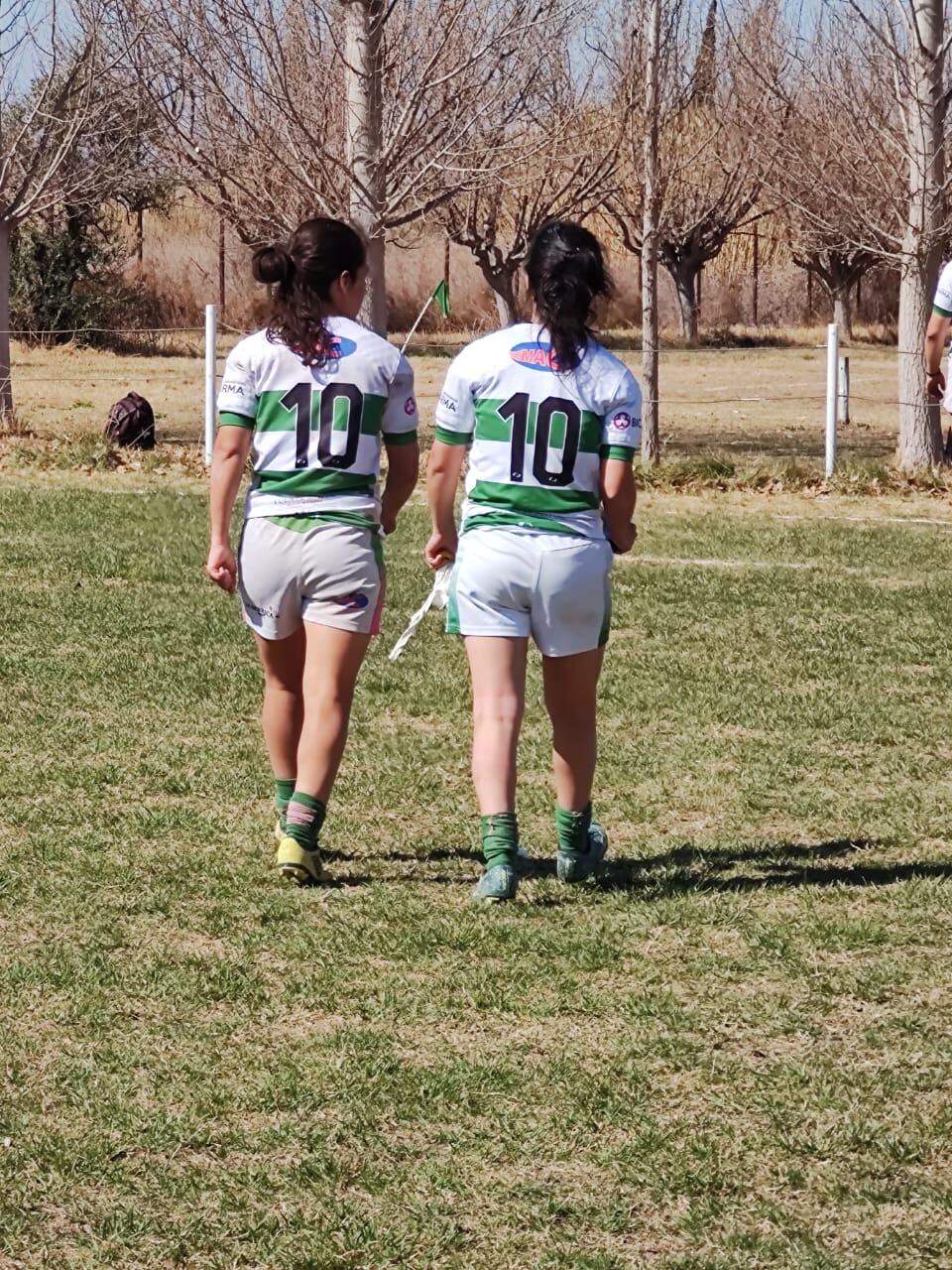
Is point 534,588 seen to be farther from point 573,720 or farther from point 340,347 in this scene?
point 340,347

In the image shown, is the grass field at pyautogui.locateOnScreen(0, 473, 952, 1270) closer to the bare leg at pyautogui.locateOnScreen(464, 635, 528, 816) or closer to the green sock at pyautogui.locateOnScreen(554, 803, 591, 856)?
the green sock at pyautogui.locateOnScreen(554, 803, 591, 856)

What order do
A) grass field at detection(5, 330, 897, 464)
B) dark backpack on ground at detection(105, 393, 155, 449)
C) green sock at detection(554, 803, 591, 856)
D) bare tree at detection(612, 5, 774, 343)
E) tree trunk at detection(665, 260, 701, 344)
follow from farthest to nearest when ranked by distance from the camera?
1. tree trunk at detection(665, 260, 701, 344)
2. bare tree at detection(612, 5, 774, 343)
3. grass field at detection(5, 330, 897, 464)
4. dark backpack on ground at detection(105, 393, 155, 449)
5. green sock at detection(554, 803, 591, 856)

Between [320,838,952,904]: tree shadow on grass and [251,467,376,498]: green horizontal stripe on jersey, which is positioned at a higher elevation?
[251,467,376,498]: green horizontal stripe on jersey

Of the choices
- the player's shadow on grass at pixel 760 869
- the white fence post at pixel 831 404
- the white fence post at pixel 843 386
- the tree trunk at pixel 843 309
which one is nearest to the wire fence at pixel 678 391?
the white fence post at pixel 843 386

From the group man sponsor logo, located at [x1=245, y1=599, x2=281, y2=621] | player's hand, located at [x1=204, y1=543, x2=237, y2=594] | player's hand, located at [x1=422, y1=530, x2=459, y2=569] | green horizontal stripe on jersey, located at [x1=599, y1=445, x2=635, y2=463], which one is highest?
green horizontal stripe on jersey, located at [x1=599, y1=445, x2=635, y2=463]

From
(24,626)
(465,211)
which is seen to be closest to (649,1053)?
(24,626)

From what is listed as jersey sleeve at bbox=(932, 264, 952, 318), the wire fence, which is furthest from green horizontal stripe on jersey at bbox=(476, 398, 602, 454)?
the wire fence

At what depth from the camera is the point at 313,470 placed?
5.43 metres

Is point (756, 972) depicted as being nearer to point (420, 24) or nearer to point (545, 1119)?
point (545, 1119)

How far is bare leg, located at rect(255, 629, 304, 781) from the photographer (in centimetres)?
577

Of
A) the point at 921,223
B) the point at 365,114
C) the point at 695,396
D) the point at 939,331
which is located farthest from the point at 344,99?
the point at 695,396

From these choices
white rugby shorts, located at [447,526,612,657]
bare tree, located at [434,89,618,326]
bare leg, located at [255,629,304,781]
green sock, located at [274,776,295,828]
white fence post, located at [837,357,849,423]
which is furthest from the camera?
white fence post, located at [837,357,849,423]

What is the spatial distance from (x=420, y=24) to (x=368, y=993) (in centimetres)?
1501

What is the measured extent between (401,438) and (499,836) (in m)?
1.19
